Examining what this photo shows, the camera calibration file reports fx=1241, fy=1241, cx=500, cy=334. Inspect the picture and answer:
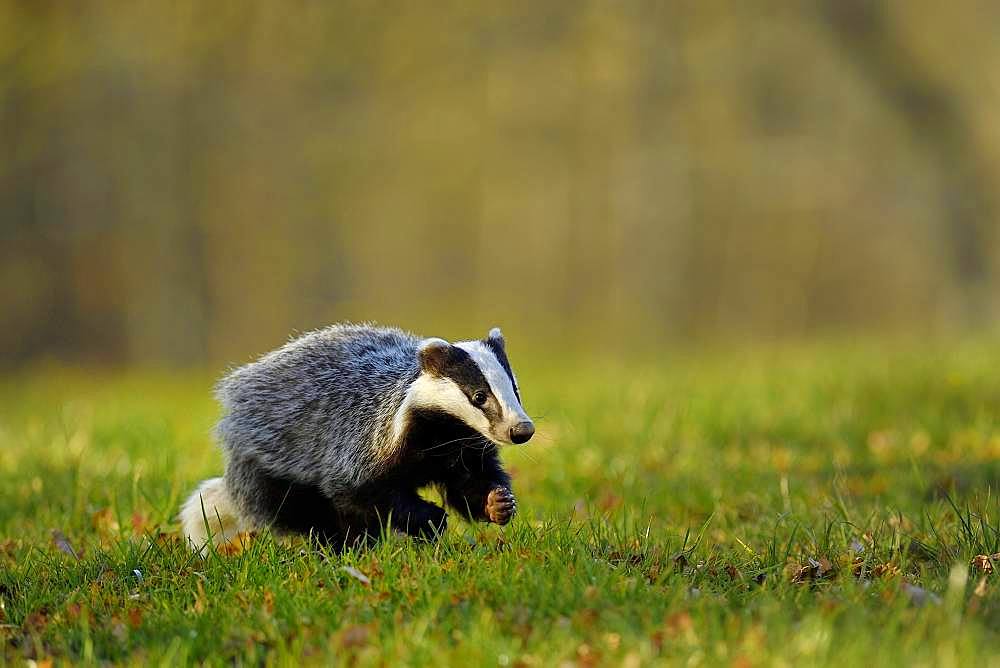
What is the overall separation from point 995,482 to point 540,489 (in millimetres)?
2699

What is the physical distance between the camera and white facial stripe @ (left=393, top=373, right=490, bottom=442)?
17.3 ft

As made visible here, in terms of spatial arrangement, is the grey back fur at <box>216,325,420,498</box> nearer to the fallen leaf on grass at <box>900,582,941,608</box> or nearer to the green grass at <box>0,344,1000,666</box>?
the green grass at <box>0,344,1000,666</box>

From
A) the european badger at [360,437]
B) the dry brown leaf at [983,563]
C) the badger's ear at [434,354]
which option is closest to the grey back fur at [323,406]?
the european badger at [360,437]

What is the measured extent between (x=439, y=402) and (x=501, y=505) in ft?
1.80

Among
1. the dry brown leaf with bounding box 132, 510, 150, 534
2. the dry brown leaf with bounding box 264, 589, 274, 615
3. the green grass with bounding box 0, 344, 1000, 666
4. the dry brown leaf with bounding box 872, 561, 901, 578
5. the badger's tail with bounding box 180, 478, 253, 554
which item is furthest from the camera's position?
the dry brown leaf with bounding box 132, 510, 150, 534

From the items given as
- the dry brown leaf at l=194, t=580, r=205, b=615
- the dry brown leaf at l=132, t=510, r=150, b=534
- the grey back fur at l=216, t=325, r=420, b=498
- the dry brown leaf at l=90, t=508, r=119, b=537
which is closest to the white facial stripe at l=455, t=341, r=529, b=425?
the grey back fur at l=216, t=325, r=420, b=498

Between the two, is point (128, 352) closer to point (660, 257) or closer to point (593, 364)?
point (660, 257)

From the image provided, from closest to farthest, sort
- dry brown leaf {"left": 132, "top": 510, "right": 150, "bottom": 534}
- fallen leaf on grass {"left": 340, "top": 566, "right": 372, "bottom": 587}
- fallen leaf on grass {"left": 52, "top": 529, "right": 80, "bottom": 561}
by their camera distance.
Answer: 1. fallen leaf on grass {"left": 340, "top": 566, "right": 372, "bottom": 587}
2. fallen leaf on grass {"left": 52, "top": 529, "right": 80, "bottom": 561}
3. dry brown leaf {"left": 132, "top": 510, "right": 150, "bottom": 534}

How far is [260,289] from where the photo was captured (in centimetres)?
3594

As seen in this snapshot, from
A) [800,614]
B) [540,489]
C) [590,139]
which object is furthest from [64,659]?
[590,139]

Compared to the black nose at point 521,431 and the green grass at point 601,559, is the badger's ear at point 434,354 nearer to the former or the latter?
the black nose at point 521,431

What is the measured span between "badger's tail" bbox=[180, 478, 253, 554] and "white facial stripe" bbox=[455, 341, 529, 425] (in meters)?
1.48

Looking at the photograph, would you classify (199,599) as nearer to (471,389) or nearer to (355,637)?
(355,637)

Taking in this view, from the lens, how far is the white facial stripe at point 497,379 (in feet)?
16.9
